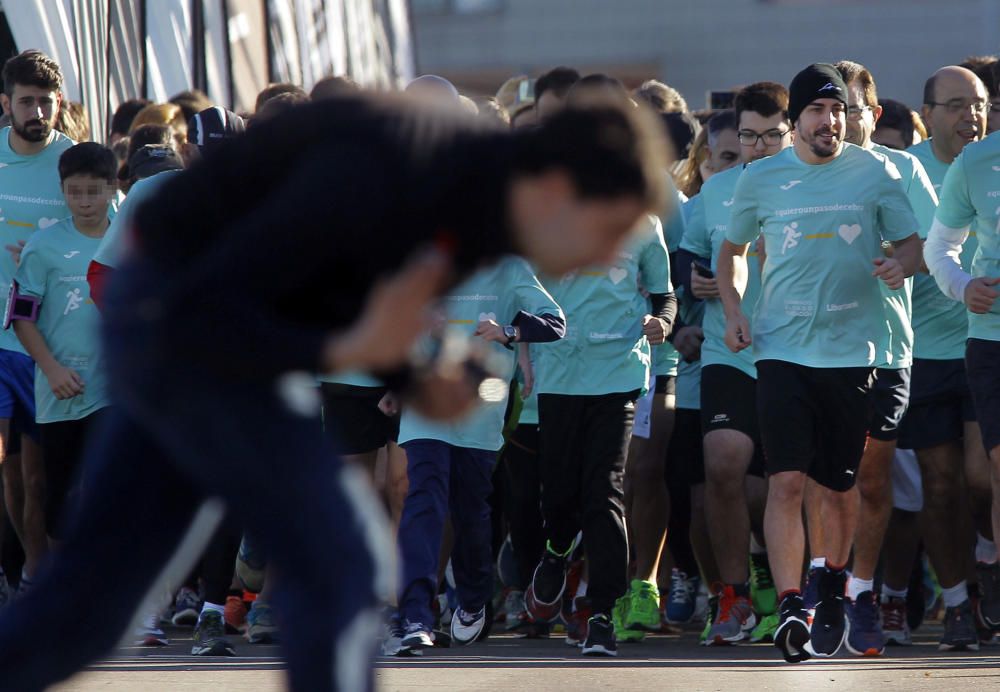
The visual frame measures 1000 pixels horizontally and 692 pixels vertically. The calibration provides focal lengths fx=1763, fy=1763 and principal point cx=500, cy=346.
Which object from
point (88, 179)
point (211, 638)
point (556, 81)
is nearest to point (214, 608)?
point (211, 638)

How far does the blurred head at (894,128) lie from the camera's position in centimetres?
952

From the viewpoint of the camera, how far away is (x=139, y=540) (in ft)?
12.0

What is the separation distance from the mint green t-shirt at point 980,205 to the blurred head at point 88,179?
398 cm

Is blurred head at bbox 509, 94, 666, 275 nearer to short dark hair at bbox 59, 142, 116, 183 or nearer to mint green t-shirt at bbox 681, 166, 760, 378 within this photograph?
mint green t-shirt at bbox 681, 166, 760, 378

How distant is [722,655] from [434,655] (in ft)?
4.24

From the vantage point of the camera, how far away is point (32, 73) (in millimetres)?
8992

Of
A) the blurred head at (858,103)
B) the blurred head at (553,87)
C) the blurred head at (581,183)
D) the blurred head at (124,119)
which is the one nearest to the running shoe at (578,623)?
the blurred head at (858,103)

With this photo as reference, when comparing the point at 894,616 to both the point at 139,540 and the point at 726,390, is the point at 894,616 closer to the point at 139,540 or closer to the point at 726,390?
the point at 726,390

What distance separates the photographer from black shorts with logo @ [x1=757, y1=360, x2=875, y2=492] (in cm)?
745

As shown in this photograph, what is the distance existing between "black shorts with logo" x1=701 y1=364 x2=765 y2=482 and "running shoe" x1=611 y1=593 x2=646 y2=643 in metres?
A: 0.98

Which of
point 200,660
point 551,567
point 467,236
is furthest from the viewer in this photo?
point 551,567

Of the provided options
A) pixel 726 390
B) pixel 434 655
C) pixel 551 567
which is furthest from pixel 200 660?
pixel 726 390

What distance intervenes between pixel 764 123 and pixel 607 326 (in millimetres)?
1401

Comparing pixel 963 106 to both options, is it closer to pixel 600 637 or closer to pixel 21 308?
pixel 600 637
